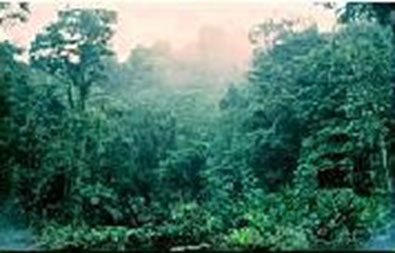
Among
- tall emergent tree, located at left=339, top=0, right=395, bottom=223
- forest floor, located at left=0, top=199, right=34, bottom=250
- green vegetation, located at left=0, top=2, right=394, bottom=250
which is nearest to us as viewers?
tall emergent tree, located at left=339, top=0, right=395, bottom=223

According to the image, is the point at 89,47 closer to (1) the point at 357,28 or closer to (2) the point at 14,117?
(2) the point at 14,117

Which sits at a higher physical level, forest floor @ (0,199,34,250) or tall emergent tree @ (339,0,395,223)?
tall emergent tree @ (339,0,395,223)

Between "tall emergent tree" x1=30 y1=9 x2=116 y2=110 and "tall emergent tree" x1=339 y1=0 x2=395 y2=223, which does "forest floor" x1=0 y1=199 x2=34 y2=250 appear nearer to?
"tall emergent tree" x1=30 y1=9 x2=116 y2=110

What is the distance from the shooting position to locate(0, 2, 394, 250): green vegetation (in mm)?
31734

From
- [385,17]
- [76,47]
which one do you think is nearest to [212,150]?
[76,47]

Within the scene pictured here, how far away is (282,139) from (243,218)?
6.60 m

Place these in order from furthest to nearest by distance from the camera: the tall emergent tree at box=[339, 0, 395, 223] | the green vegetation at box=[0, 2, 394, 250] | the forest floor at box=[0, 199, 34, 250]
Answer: the forest floor at box=[0, 199, 34, 250], the green vegetation at box=[0, 2, 394, 250], the tall emergent tree at box=[339, 0, 395, 223]

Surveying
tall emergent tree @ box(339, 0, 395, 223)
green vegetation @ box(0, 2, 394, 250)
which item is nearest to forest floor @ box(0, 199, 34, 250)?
green vegetation @ box(0, 2, 394, 250)

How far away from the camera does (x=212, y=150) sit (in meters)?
44.5

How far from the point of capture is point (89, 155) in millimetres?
39250

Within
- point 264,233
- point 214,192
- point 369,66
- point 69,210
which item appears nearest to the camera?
point 264,233

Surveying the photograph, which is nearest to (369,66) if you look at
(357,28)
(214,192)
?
(357,28)

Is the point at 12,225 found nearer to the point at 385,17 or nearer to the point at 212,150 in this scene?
the point at 212,150

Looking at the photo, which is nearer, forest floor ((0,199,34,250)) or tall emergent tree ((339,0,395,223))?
tall emergent tree ((339,0,395,223))
